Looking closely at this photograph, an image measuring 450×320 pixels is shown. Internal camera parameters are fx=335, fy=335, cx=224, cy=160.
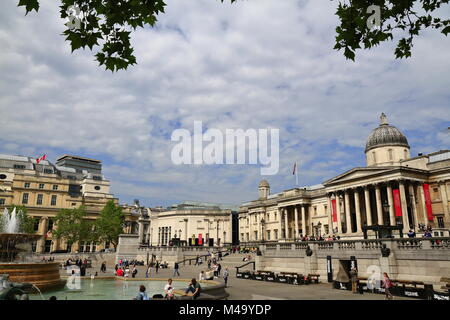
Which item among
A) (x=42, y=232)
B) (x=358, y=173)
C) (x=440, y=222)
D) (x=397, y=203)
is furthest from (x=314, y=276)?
(x=42, y=232)

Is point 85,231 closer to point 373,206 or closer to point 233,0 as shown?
point 373,206

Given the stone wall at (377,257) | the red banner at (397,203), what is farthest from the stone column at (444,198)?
the stone wall at (377,257)

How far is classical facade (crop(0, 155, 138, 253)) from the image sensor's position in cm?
7975

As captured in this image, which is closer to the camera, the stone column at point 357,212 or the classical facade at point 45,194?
the stone column at point 357,212

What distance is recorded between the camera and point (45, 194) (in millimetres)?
83188

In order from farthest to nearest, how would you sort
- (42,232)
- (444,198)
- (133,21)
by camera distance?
(42,232) < (444,198) < (133,21)

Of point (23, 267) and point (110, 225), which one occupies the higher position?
point (110, 225)

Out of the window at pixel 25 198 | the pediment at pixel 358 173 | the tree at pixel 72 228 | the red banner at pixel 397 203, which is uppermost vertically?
the pediment at pixel 358 173

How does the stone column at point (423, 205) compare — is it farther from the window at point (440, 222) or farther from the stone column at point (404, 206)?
the stone column at point (404, 206)

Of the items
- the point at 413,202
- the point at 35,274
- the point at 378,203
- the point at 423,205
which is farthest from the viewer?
the point at 378,203

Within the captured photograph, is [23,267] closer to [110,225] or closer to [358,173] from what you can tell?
[358,173]

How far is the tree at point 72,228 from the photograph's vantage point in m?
69.9

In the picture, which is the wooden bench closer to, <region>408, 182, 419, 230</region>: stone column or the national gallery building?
the national gallery building

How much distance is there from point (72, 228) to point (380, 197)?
196 feet
